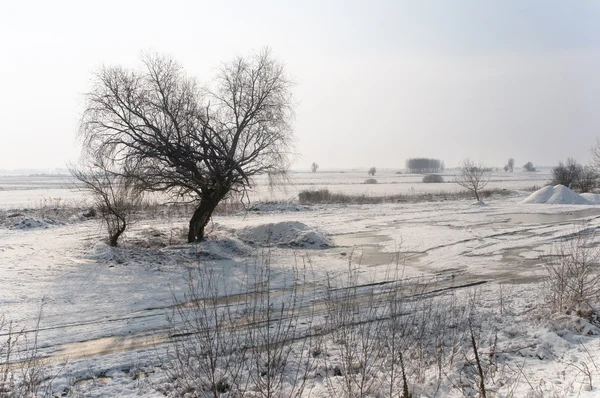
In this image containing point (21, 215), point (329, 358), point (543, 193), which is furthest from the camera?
point (543, 193)

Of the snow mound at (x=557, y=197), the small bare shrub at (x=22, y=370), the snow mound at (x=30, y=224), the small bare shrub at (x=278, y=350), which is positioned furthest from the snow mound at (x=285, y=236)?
the snow mound at (x=557, y=197)

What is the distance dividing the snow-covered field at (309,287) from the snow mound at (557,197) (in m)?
12.9

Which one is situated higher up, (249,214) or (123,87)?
(123,87)

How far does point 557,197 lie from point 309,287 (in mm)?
35249

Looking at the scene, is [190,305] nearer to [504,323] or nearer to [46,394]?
[46,394]

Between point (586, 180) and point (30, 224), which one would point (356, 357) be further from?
point (586, 180)

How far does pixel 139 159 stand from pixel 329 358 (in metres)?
12.6

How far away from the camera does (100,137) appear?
1727 centimetres

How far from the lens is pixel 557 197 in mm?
39062

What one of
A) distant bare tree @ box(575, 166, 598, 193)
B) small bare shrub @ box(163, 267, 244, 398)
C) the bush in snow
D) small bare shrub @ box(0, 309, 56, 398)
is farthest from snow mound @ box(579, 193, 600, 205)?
small bare shrub @ box(0, 309, 56, 398)

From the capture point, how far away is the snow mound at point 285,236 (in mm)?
19672

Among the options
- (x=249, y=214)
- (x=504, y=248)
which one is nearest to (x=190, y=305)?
(x=504, y=248)

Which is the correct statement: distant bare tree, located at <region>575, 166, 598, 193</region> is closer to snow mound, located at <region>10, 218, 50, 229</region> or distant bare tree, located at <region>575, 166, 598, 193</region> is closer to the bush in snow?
the bush in snow

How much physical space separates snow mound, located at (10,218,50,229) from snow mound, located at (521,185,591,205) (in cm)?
3790
